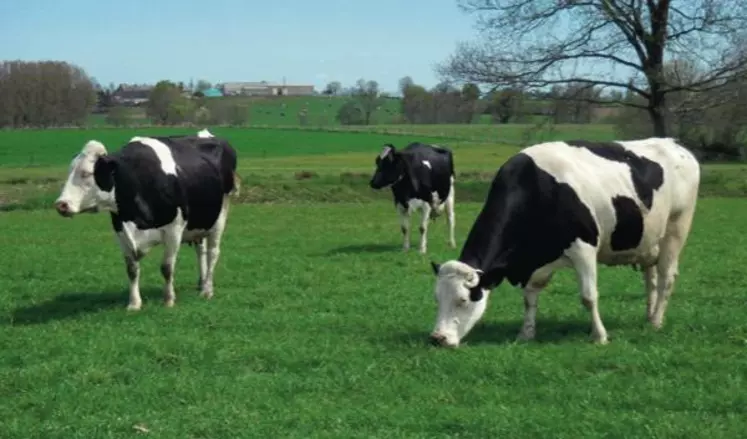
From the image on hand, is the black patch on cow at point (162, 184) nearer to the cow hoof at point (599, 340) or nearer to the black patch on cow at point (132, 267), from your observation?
the black patch on cow at point (132, 267)

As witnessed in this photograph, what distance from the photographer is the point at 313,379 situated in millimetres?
9008

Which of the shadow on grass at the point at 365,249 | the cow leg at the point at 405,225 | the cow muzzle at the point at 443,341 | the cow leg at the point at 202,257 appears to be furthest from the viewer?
the cow leg at the point at 405,225

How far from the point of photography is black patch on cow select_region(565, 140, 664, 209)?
11.0m

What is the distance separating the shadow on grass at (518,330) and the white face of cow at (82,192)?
494cm

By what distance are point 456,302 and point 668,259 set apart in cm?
326

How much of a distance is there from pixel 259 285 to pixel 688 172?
7.21 metres

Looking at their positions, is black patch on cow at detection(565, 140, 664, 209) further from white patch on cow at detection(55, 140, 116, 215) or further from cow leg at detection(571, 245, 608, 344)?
white patch on cow at detection(55, 140, 116, 215)

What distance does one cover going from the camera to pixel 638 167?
1120 cm

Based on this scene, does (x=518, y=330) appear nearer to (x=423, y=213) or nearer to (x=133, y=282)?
(x=133, y=282)

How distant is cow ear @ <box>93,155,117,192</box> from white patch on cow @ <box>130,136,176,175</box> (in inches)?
31.5

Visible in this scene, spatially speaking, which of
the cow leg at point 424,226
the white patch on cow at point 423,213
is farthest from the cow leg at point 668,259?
the white patch on cow at point 423,213

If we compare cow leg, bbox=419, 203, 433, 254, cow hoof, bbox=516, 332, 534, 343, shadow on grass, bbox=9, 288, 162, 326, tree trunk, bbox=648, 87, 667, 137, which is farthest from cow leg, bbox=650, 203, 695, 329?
tree trunk, bbox=648, 87, 667, 137

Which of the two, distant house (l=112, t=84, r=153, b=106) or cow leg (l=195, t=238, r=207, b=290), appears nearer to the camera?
cow leg (l=195, t=238, r=207, b=290)

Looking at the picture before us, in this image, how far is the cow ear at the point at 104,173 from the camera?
42.8 feet
